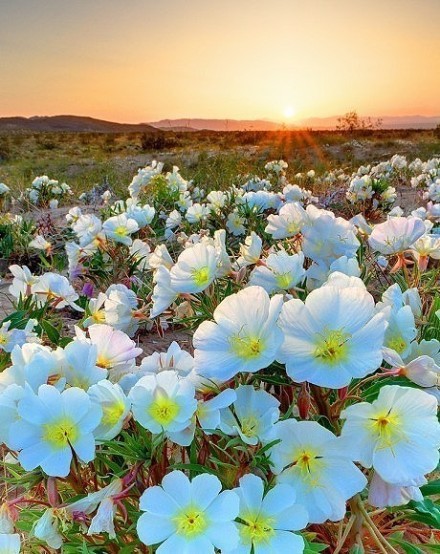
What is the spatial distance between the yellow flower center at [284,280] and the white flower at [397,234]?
0.43m

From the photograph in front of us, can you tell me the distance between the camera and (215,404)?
983 millimetres

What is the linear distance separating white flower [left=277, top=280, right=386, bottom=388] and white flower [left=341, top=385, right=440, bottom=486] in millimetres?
61

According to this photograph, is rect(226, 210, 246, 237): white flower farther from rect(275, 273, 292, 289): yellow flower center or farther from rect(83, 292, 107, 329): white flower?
rect(275, 273, 292, 289): yellow flower center

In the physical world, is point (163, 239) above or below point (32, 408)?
below

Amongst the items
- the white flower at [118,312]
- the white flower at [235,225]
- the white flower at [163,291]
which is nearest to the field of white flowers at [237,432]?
the white flower at [163,291]

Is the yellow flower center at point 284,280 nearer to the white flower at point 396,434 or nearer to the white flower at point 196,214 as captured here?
the white flower at point 396,434

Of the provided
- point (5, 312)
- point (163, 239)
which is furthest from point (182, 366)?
point (163, 239)

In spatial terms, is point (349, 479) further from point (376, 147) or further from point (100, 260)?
point (376, 147)

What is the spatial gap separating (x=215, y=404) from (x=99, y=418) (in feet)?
0.59

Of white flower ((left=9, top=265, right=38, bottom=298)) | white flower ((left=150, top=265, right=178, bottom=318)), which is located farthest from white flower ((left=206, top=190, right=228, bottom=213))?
white flower ((left=150, top=265, right=178, bottom=318))

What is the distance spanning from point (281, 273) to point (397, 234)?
0.47 m

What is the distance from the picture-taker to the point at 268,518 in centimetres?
93

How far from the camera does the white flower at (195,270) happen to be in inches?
56.4

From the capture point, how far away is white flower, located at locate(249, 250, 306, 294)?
1413mm
